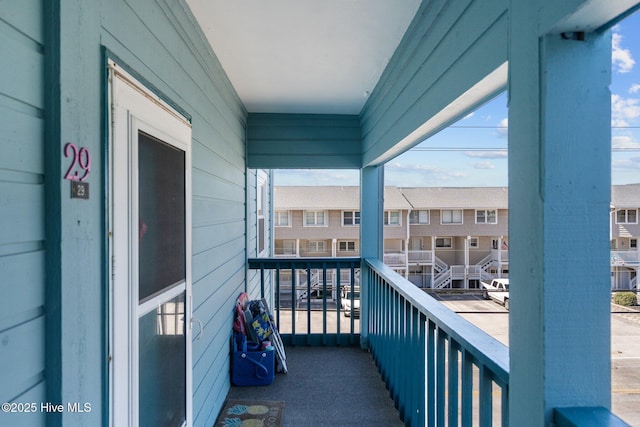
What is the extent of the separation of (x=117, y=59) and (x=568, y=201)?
1.44m

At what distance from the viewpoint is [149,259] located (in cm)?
152

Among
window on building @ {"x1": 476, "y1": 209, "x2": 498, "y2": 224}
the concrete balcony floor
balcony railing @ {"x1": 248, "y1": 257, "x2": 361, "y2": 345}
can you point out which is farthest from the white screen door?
balcony railing @ {"x1": 248, "y1": 257, "x2": 361, "y2": 345}

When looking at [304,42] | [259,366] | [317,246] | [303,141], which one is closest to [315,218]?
[317,246]

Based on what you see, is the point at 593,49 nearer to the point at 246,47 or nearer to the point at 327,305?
the point at 246,47

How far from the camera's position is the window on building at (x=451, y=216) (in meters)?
1.79

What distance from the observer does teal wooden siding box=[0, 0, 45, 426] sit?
798 millimetres

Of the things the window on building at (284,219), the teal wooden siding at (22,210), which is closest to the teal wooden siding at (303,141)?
the window on building at (284,219)

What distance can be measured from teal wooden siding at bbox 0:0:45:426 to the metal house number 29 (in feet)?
0.23

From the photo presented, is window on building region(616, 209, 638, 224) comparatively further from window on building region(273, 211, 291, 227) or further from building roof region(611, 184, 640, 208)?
window on building region(273, 211, 291, 227)

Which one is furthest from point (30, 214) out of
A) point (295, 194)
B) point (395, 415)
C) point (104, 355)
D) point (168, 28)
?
point (295, 194)

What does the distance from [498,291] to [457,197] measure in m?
0.67

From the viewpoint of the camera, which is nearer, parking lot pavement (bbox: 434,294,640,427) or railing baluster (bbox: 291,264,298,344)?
parking lot pavement (bbox: 434,294,640,427)

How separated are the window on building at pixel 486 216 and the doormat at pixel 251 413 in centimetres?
205

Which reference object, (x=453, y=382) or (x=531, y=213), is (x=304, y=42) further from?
(x=453, y=382)
